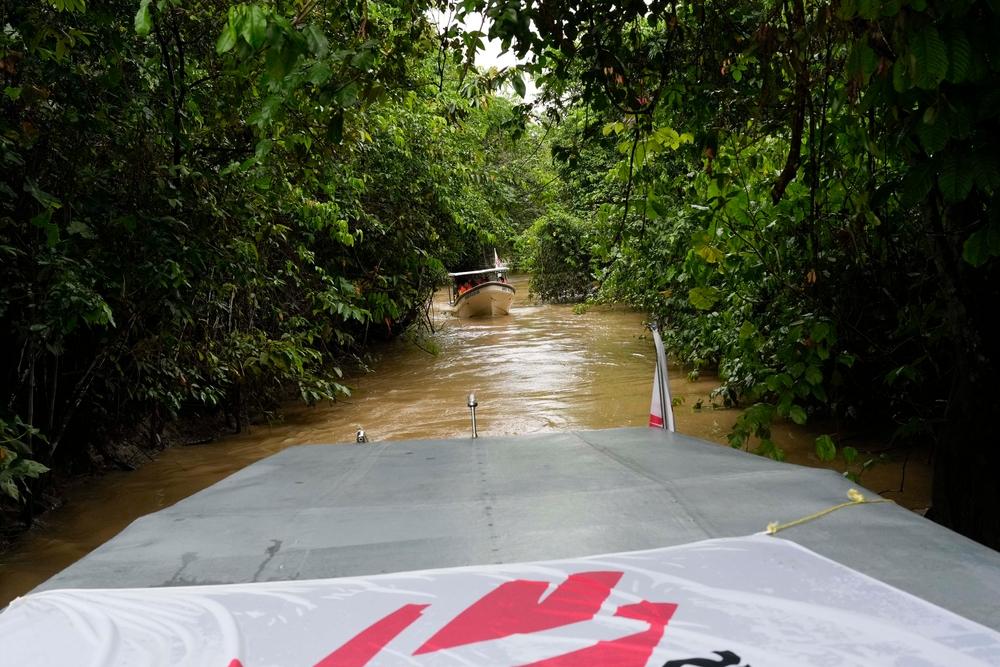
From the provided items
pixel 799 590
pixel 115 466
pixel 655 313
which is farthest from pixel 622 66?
pixel 655 313

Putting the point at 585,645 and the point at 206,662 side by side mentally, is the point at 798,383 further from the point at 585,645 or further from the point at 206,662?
the point at 206,662

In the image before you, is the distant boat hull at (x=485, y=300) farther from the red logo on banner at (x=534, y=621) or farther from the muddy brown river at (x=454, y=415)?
the red logo on banner at (x=534, y=621)

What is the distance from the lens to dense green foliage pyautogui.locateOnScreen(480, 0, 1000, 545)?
233 cm

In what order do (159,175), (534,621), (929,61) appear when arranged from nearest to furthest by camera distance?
1. (534,621)
2. (929,61)
3. (159,175)

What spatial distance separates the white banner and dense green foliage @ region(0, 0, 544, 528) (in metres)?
1.60

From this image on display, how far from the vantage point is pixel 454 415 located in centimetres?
1005

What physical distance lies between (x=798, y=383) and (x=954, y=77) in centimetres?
259

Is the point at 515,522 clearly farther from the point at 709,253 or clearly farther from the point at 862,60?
the point at 709,253

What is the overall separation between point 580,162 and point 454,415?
5307 millimetres

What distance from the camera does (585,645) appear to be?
1.76m

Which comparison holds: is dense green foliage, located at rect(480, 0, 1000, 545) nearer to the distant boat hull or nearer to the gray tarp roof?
the gray tarp roof

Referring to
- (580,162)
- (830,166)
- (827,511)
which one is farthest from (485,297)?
(827,511)

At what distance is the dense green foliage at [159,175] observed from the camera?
365 centimetres

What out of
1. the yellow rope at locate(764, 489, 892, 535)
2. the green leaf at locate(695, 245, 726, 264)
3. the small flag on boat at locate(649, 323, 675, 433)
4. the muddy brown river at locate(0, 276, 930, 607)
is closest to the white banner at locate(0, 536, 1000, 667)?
the yellow rope at locate(764, 489, 892, 535)
